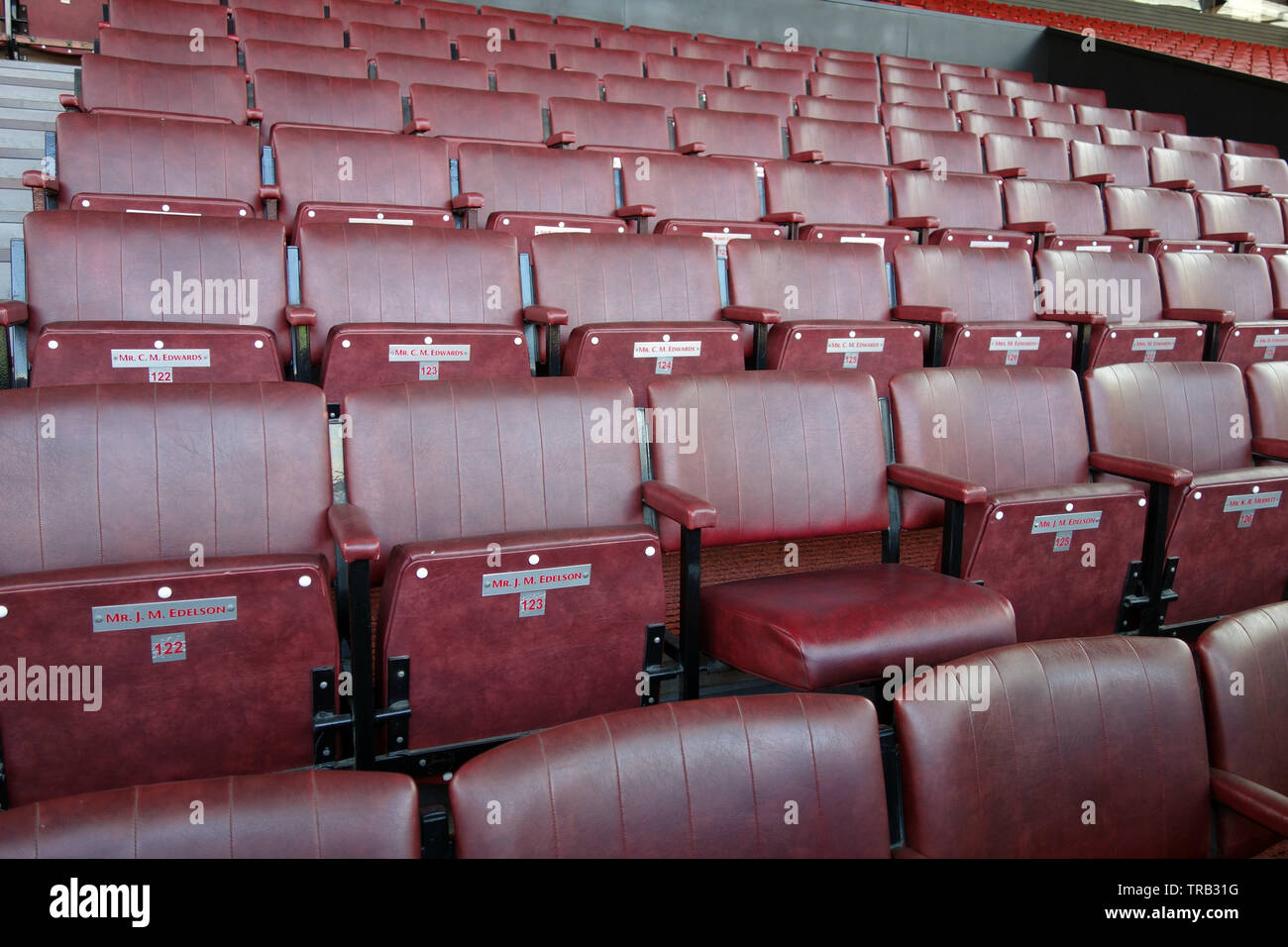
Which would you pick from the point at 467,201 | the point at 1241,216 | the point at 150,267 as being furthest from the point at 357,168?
the point at 1241,216

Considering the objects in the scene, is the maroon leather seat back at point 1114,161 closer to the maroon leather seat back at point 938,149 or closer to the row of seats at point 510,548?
the maroon leather seat back at point 938,149

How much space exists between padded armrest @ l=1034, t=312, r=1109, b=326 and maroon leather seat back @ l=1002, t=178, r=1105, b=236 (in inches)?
20.0

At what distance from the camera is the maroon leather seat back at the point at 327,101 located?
153cm

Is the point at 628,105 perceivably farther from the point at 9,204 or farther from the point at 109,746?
the point at 109,746

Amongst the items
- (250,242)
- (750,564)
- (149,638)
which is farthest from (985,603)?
(250,242)

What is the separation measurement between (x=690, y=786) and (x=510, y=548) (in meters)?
0.27

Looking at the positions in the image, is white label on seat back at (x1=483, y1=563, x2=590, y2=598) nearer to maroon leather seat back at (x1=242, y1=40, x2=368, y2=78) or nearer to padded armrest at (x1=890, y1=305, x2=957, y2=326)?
padded armrest at (x1=890, y1=305, x2=957, y2=326)

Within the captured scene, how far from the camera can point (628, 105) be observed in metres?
1.80

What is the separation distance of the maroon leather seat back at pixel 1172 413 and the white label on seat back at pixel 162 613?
852 millimetres

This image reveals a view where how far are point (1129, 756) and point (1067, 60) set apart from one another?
3.54 meters

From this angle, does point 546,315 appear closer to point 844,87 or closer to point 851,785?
point 851,785

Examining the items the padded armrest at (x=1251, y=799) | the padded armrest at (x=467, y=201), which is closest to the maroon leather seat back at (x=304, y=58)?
the padded armrest at (x=467, y=201)

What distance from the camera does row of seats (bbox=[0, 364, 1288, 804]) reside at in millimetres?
546

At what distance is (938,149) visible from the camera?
2.07 metres
